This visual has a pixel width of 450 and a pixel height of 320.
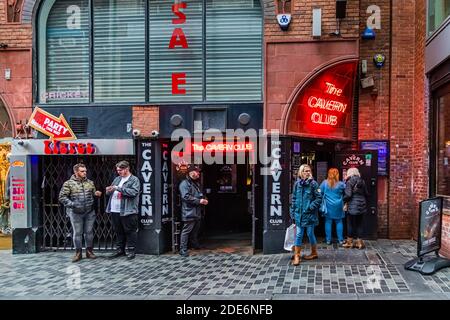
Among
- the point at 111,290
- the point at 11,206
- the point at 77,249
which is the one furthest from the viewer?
the point at 11,206

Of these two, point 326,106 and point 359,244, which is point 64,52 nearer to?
point 326,106

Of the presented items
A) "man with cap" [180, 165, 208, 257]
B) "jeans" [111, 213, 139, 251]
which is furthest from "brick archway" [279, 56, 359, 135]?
"jeans" [111, 213, 139, 251]

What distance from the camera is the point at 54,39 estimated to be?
9820 millimetres

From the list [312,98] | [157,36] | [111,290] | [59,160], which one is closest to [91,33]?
[157,36]

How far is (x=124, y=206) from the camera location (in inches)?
348

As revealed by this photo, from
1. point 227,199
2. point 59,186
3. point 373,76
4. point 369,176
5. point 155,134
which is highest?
point 373,76

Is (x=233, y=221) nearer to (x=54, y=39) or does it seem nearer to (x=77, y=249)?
(x=77, y=249)

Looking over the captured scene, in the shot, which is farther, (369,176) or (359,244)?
(369,176)

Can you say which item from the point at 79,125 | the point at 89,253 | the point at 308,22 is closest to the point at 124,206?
the point at 89,253

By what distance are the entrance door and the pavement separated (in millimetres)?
559

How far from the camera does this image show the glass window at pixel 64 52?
384 inches

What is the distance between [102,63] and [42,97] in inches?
57.8

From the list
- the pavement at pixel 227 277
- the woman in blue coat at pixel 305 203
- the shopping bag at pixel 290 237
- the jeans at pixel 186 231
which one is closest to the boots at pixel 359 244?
the pavement at pixel 227 277

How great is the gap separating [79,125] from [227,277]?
450 cm
